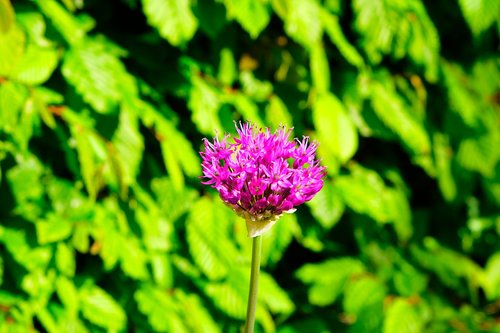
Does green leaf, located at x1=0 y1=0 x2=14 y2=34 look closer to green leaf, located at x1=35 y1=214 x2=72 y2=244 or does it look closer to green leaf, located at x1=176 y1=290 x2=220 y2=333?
green leaf, located at x1=35 y1=214 x2=72 y2=244

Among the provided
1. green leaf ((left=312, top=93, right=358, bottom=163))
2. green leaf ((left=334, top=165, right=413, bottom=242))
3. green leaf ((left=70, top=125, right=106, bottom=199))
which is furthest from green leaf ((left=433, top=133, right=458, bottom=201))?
green leaf ((left=70, top=125, right=106, bottom=199))

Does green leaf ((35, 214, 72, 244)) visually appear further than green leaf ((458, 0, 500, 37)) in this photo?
No

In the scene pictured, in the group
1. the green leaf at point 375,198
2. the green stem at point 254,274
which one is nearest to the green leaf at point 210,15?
the green leaf at point 375,198

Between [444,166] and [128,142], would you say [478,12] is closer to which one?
[444,166]

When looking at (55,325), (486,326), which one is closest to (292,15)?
(55,325)

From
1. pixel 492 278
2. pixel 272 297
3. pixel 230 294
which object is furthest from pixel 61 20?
pixel 492 278

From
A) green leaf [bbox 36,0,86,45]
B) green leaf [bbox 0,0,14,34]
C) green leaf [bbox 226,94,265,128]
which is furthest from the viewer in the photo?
green leaf [bbox 226,94,265,128]
